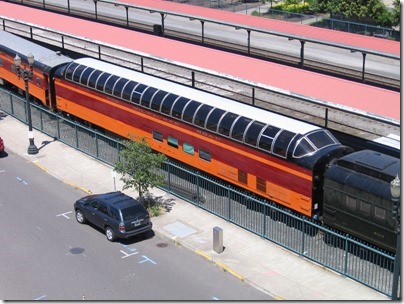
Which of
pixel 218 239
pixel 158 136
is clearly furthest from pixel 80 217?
pixel 158 136

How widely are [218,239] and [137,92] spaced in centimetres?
1157

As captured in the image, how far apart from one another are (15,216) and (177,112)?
27.7 feet

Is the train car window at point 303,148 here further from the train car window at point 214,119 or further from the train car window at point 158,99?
the train car window at point 158,99

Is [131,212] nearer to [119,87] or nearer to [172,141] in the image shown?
[172,141]

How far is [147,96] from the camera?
35188 mm

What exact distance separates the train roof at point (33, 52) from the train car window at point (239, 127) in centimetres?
1559

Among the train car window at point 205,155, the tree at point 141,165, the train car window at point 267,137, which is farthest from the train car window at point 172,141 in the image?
the train car window at point 267,137

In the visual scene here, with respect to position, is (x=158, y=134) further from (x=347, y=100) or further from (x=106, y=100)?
(x=347, y=100)

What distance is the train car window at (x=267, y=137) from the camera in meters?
28.8

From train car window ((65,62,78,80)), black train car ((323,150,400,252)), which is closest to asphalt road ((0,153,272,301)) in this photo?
black train car ((323,150,400,252))

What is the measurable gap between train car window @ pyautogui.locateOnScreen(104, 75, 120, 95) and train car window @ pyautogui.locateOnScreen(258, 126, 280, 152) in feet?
36.1

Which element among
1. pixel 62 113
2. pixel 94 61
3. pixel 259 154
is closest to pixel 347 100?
pixel 259 154

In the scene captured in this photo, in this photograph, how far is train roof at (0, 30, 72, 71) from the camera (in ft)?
140

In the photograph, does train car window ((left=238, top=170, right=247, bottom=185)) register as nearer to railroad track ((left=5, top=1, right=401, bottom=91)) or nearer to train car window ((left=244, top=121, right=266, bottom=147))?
train car window ((left=244, top=121, right=266, bottom=147))
